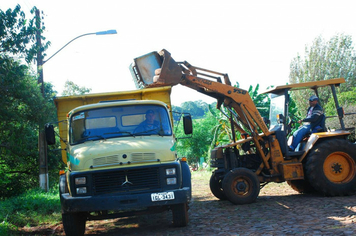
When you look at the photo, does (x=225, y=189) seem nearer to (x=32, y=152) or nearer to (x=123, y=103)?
(x=123, y=103)

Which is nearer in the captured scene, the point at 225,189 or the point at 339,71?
the point at 225,189

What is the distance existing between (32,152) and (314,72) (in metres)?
23.6

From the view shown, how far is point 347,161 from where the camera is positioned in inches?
428

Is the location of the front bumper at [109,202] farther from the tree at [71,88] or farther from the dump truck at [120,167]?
the tree at [71,88]

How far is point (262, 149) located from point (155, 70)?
3.52m

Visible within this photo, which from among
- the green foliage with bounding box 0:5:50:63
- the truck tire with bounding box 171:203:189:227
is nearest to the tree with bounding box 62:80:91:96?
the green foliage with bounding box 0:5:50:63

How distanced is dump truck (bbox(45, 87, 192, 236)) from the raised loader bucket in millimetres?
2346

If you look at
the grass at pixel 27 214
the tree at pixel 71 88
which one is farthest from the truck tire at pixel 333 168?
the tree at pixel 71 88

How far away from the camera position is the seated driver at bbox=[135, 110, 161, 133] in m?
Answer: 8.28

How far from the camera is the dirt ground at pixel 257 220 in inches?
282

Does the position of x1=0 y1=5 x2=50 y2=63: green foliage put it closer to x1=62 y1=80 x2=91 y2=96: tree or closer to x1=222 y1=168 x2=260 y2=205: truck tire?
x1=222 y1=168 x2=260 y2=205: truck tire

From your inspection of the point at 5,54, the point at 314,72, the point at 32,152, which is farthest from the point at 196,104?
the point at 5,54

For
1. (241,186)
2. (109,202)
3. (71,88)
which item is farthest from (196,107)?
(109,202)

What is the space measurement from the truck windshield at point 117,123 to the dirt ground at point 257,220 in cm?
188
